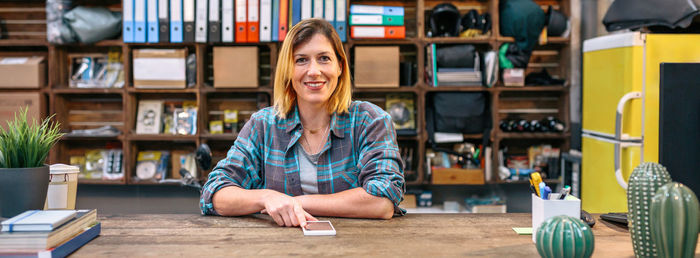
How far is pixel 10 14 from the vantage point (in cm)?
407

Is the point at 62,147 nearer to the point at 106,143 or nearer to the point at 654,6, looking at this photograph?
the point at 106,143

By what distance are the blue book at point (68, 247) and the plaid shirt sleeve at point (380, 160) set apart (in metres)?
0.71

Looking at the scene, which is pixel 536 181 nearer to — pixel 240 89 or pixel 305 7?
pixel 305 7

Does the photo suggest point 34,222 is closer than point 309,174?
Yes

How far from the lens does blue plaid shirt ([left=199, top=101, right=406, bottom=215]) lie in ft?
5.55

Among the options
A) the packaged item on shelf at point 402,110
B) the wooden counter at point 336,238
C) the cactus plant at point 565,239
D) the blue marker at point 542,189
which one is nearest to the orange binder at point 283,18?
the packaged item on shelf at point 402,110

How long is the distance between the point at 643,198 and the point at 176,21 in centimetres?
328

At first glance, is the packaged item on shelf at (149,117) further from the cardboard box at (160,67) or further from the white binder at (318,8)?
the white binder at (318,8)

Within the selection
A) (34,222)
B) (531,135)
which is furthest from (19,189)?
(531,135)

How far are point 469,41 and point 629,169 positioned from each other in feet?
4.61

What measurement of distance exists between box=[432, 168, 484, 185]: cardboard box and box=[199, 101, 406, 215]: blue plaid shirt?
205 centimetres

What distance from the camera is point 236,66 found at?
12.1ft

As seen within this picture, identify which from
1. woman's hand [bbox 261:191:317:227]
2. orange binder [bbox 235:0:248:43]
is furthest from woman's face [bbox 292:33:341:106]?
orange binder [bbox 235:0:248:43]

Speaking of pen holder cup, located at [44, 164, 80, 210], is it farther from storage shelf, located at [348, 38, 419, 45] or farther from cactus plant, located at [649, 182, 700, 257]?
storage shelf, located at [348, 38, 419, 45]
